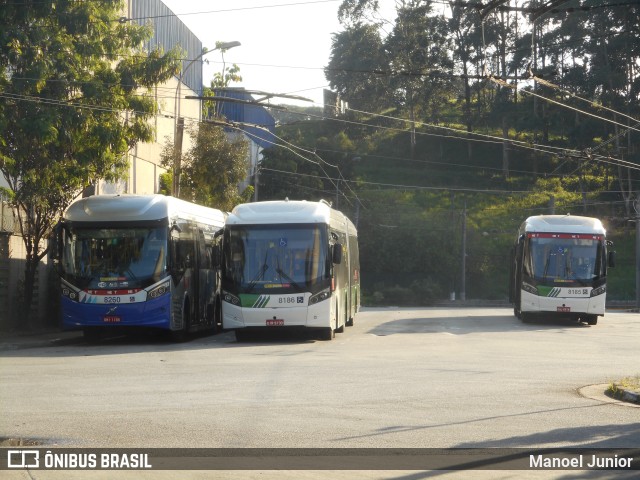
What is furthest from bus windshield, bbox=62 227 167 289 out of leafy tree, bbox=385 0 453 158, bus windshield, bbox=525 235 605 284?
leafy tree, bbox=385 0 453 158

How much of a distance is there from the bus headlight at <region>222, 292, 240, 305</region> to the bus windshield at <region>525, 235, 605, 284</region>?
1269 cm

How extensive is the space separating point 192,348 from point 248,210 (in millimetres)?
3968

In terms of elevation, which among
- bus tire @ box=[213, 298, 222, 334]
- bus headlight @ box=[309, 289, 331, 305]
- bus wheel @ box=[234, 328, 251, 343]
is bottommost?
bus tire @ box=[213, 298, 222, 334]

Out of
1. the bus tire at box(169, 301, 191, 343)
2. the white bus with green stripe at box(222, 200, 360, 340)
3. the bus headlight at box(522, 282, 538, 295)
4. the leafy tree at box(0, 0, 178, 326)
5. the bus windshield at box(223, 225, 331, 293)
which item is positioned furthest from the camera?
the bus headlight at box(522, 282, 538, 295)

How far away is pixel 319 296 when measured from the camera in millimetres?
23609

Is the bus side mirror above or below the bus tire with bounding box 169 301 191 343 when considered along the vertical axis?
above

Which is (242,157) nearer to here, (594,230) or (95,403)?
(594,230)

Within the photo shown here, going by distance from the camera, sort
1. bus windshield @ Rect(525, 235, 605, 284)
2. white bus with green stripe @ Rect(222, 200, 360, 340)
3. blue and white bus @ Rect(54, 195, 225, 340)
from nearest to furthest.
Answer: blue and white bus @ Rect(54, 195, 225, 340) → white bus with green stripe @ Rect(222, 200, 360, 340) → bus windshield @ Rect(525, 235, 605, 284)

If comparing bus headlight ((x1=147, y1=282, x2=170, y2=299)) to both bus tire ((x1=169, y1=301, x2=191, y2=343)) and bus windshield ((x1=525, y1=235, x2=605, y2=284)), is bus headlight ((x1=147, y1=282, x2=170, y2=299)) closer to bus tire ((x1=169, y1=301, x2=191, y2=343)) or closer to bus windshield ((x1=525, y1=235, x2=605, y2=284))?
bus tire ((x1=169, y1=301, x2=191, y2=343))

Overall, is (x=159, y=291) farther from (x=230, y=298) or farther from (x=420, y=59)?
(x=420, y=59)

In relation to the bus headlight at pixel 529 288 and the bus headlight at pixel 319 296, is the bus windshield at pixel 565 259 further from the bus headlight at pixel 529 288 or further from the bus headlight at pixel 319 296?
the bus headlight at pixel 319 296

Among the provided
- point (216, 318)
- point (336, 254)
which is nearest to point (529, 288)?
point (216, 318)

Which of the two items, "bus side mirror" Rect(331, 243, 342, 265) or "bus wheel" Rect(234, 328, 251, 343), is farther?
"bus wheel" Rect(234, 328, 251, 343)

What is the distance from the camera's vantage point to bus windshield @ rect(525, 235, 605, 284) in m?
32.7
